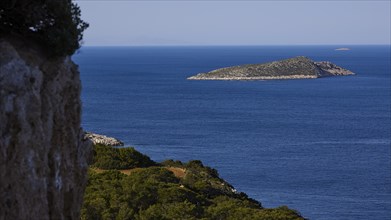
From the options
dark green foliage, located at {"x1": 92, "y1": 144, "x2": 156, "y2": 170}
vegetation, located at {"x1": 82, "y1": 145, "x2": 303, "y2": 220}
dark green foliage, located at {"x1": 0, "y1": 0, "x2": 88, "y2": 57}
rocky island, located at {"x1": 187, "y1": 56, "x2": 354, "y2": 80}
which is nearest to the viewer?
dark green foliage, located at {"x1": 0, "y1": 0, "x2": 88, "y2": 57}

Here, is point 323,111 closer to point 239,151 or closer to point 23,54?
point 239,151

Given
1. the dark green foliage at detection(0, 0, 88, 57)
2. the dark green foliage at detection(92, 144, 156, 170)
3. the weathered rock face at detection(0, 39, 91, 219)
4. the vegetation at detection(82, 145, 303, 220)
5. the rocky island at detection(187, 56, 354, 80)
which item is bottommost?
the rocky island at detection(187, 56, 354, 80)

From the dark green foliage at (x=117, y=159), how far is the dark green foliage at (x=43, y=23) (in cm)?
2240

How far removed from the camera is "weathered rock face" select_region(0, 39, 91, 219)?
7832mm

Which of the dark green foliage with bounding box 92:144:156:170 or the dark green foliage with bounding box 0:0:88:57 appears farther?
the dark green foliage with bounding box 92:144:156:170

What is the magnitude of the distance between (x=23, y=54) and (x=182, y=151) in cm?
5557

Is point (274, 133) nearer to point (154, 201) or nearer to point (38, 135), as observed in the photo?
point (154, 201)

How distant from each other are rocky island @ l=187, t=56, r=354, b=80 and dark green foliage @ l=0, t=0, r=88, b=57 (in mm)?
159749

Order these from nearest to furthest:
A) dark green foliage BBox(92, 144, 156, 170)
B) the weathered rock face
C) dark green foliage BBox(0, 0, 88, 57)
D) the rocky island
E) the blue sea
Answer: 1. the weathered rock face
2. dark green foliage BBox(0, 0, 88, 57)
3. dark green foliage BBox(92, 144, 156, 170)
4. the blue sea
5. the rocky island

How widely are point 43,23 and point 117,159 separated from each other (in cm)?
2361

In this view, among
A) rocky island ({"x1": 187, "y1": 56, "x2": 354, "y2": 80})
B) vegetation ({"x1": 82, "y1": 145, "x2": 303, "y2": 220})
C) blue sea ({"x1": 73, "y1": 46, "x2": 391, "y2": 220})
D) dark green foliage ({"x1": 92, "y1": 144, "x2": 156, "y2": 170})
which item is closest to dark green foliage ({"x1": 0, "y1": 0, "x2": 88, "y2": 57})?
blue sea ({"x1": 73, "y1": 46, "x2": 391, "y2": 220})

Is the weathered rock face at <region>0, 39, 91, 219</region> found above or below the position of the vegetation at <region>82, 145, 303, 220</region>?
above

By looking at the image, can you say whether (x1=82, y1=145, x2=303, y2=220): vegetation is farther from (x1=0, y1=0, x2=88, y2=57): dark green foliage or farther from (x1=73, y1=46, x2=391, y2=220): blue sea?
(x1=0, y1=0, x2=88, y2=57): dark green foliage

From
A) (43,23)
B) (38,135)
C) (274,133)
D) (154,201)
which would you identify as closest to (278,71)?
(274,133)
